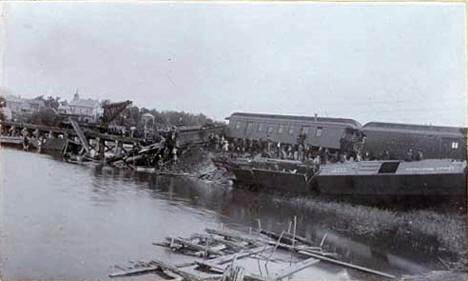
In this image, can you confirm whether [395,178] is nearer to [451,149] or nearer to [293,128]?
[451,149]

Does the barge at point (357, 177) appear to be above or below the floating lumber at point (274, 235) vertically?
above

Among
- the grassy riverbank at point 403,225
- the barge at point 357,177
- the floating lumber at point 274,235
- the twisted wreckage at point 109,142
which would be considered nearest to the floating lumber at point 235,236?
the floating lumber at point 274,235

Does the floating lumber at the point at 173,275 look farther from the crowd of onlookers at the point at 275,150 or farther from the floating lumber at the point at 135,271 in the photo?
the crowd of onlookers at the point at 275,150

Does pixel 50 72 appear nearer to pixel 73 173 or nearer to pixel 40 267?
pixel 73 173

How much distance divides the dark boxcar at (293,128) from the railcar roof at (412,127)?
0.16 meters

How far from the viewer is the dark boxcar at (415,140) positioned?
401 centimetres

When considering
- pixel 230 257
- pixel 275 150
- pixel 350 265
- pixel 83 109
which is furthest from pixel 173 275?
pixel 275 150

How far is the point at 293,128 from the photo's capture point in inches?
200

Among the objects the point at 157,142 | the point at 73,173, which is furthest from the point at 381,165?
the point at 73,173

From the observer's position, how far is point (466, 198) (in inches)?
156

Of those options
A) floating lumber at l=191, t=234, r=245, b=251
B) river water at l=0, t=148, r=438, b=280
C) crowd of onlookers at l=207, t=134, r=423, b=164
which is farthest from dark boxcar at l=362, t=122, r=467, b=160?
floating lumber at l=191, t=234, r=245, b=251

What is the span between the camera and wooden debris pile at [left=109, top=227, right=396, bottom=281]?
3598 mm

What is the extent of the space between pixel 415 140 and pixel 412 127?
13 centimetres

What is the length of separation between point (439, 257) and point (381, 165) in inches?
45.7
